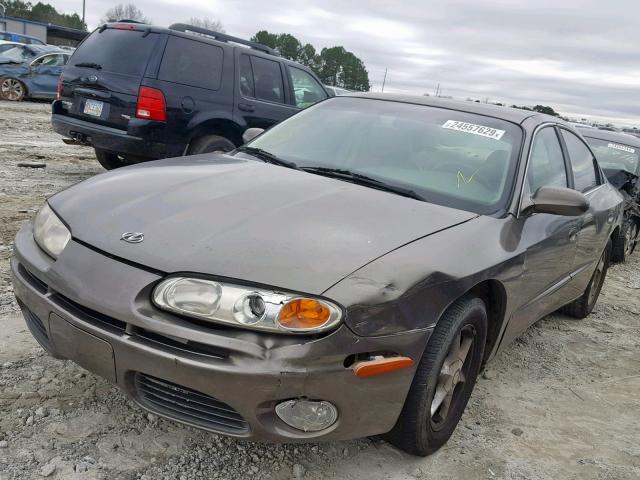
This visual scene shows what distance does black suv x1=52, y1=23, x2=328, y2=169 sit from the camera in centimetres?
595

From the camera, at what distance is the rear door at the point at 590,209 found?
387 cm

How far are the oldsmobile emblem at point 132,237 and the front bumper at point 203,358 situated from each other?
0.10 metres

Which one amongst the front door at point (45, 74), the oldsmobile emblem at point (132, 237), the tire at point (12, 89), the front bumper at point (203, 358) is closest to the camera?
the front bumper at point (203, 358)

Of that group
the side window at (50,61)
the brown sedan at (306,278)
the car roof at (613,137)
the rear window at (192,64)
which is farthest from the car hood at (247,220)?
the side window at (50,61)

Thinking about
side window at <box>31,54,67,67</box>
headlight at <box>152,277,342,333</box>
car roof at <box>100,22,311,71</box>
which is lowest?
side window at <box>31,54,67,67</box>

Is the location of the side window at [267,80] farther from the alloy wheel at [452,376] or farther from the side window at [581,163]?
the alloy wheel at [452,376]

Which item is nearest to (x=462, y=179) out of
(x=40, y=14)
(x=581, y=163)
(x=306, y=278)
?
(x=306, y=278)

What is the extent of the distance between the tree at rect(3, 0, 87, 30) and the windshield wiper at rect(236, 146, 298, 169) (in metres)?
74.6

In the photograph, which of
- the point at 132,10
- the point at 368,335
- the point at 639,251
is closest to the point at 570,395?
the point at 368,335

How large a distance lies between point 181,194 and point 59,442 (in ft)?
3.55

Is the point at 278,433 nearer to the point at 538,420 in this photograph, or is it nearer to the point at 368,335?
the point at 368,335

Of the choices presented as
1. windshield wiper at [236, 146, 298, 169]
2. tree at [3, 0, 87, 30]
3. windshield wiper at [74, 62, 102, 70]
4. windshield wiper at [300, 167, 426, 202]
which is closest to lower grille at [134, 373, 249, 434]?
windshield wiper at [300, 167, 426, 202]

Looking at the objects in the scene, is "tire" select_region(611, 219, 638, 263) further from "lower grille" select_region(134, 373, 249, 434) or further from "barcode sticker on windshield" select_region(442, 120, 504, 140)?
"lower grille" select_region(134, 373, 249, 434)

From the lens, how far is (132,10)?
269 ft
